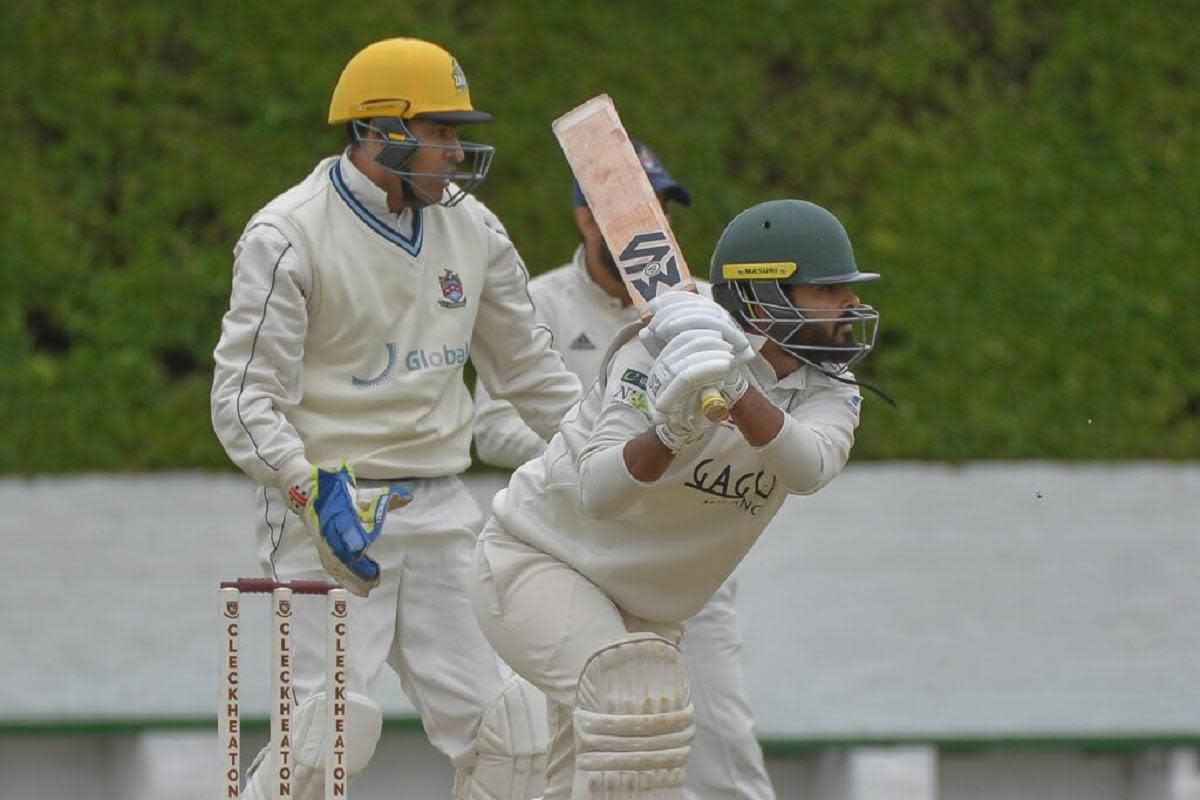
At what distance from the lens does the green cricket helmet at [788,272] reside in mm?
3817

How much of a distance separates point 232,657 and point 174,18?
9.91ft

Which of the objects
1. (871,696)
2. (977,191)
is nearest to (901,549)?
(871,696)

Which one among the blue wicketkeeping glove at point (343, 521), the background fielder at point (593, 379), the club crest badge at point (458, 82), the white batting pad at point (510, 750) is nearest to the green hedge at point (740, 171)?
the background fielder at point (593, 379)

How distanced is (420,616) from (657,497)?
2.52 feet

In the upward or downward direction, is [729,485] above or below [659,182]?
below

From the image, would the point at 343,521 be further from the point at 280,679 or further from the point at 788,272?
the point at 788,272

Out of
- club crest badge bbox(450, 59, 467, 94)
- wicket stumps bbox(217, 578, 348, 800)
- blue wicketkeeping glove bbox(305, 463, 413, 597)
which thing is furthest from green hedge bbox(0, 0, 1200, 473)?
wicket stumps bbox(217, 578, 348, 800)

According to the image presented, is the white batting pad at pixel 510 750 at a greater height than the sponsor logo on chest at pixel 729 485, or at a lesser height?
lesser

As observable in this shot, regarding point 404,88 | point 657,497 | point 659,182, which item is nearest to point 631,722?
point 657,497

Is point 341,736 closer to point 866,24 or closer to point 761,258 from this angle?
point 761,258

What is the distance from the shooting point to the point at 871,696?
6.53 m

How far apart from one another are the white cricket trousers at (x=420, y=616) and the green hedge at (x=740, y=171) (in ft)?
6.68

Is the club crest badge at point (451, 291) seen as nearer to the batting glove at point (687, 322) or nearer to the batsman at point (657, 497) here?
the batsman at point (657, 497)

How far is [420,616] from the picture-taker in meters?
4.38
